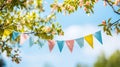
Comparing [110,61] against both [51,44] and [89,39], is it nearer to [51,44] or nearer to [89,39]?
[51,44]

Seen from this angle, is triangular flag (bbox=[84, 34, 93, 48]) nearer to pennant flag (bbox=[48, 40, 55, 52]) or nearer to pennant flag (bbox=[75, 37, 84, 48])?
pennant flag (bbox=[75, 37, 84, 48])

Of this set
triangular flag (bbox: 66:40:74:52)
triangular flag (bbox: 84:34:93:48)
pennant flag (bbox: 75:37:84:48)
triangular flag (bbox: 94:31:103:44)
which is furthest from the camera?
triangular flag (bbox: 66:40:74:52)

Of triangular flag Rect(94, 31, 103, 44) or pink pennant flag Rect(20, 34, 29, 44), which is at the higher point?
triangular flag Rect(94, 31, 103, 44)

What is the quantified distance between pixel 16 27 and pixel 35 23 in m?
1.25

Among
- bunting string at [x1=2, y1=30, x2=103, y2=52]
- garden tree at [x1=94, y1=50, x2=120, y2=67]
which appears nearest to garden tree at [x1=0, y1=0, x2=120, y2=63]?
bunting string at [x1=2, y1=30, x2=103, y2=52]

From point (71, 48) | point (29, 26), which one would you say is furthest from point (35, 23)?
point (71, 48)

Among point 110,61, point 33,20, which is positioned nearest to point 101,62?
point 110,61

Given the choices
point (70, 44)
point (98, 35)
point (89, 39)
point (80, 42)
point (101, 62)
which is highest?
point (98, 35)

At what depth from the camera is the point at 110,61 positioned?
185ft

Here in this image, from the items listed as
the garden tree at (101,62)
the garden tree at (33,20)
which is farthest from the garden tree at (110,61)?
the garden tree at (33,20)

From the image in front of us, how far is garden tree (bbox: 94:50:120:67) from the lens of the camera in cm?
5541

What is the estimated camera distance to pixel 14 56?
626 inches

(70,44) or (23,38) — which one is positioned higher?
(23,38)

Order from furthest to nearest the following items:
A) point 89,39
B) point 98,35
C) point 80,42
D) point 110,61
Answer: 1. point 110,61
2. point 80,42
3. point 89,39
4. point 98,35
